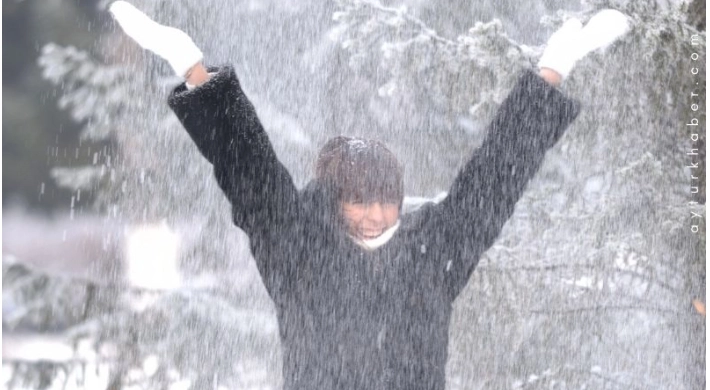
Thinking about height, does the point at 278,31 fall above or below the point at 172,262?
above

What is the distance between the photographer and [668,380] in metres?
2.83

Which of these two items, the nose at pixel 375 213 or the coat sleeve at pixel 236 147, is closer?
the coat sleeve at pixel 236 147

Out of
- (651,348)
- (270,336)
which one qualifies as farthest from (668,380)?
(270,336)

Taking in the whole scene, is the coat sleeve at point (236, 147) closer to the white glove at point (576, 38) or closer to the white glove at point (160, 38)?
the white glove at point (160, 38)

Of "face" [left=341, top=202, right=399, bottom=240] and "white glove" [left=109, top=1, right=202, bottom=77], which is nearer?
"white glove" [left=109, top=1, right=202, bottom=77]

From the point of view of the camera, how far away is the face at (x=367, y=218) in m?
1.24

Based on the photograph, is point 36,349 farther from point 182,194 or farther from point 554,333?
point 554,333

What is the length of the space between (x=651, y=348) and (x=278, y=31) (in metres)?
2.15

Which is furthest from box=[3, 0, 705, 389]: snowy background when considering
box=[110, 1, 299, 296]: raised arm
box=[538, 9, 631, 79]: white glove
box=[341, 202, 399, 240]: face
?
box=[110, 1, 299, 296]: raised arm

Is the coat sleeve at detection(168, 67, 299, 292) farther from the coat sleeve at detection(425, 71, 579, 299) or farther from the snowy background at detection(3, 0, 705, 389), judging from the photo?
the snowy background at detection(3, 0, 705, 389)

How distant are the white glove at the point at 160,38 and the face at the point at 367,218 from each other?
308 mm

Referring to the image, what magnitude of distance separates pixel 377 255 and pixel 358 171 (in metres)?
0.13

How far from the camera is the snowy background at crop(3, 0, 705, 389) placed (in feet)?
8.63

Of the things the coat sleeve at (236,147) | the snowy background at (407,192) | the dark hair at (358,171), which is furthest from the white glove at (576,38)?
the snowy background at (407,192)
